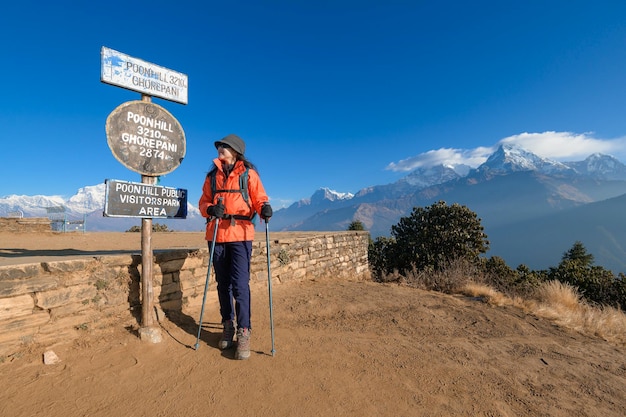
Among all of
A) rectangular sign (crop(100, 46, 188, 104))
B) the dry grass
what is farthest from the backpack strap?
the dry grass

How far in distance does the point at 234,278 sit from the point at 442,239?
639 inches

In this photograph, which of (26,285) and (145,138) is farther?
(145,138)

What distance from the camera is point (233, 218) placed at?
330 centimetres

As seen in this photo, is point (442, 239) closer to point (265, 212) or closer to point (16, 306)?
point (265, 212)

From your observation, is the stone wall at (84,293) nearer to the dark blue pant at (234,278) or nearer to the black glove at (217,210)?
the dark blue pant at (234,278)

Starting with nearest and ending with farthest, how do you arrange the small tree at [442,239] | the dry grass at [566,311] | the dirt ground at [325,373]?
1. the dirt ground at [325,373]
2. the dry grass at [566,311]
3. the small tree at [442,239]

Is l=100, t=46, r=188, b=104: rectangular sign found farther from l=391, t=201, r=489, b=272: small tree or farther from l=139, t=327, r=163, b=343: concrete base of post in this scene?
l=391, t=201, r=489, b=272: small tree

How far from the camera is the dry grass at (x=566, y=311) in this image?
188 inches

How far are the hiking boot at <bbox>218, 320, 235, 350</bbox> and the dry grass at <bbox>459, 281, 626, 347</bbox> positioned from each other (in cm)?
509

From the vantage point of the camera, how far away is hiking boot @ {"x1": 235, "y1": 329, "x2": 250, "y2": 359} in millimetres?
2971

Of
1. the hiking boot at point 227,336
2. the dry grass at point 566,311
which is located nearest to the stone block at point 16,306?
the hiking boot at point 227,336

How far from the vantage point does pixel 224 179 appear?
11.2 ft

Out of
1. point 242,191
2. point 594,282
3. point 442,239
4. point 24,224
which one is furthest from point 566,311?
point 24,224

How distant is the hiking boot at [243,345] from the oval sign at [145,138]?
2.06 m
